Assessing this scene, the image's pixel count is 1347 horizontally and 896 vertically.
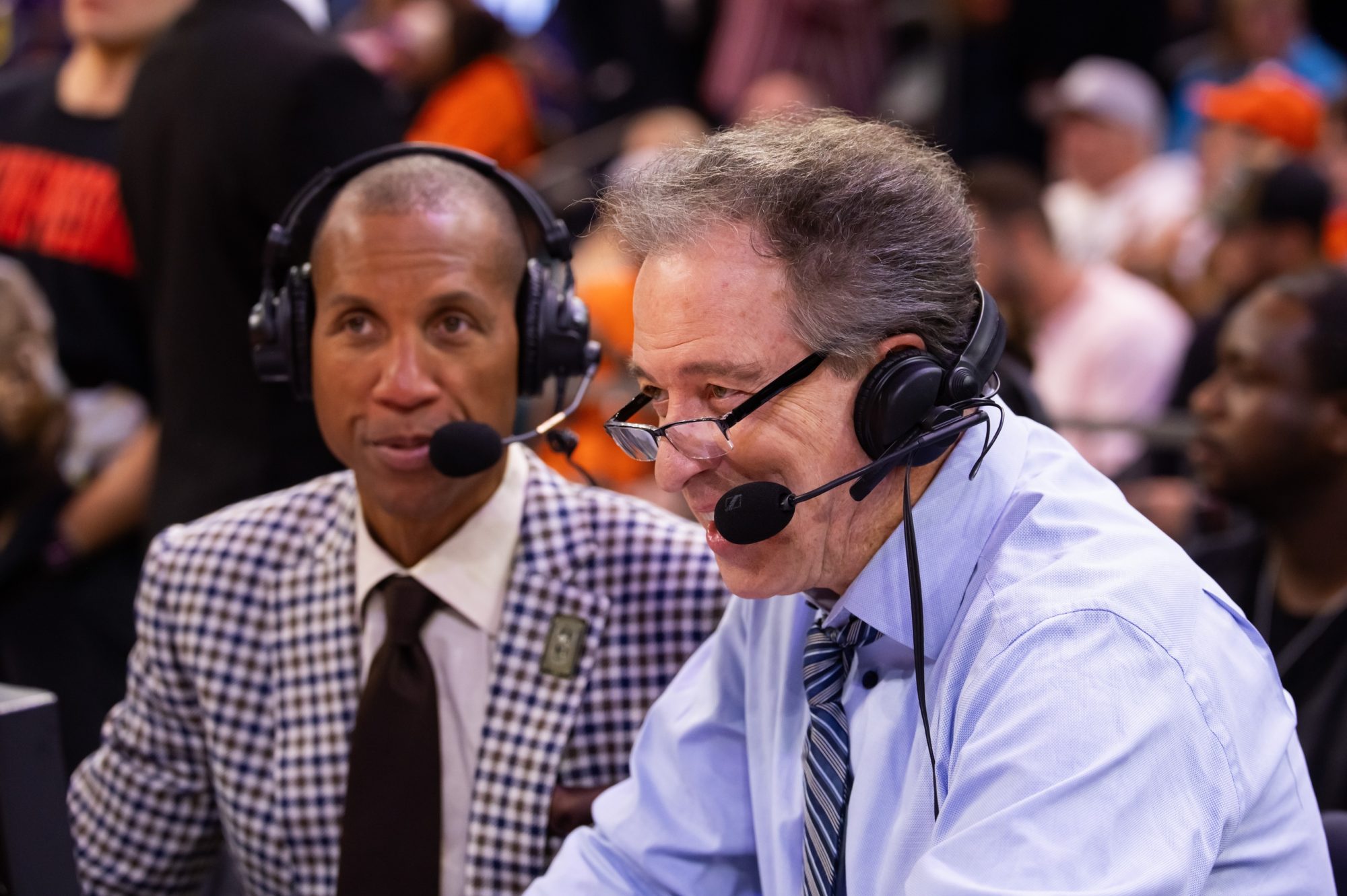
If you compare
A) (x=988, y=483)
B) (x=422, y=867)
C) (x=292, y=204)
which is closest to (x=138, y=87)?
(x=292, y=204)

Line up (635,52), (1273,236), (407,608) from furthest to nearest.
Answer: (635,52) < (1273,236) < (407,608)

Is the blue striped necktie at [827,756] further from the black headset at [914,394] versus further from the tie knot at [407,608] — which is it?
the tie knot at [407,608]

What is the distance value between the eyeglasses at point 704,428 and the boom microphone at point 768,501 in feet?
0.16

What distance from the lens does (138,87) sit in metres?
2.35

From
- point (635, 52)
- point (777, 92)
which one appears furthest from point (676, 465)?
point (635, 52)

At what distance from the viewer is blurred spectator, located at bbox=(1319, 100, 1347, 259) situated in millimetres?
4035

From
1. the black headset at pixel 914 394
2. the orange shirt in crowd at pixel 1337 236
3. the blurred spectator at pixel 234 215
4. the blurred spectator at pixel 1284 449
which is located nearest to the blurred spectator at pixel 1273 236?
the orange shirt in crowd at pixel 1337 236

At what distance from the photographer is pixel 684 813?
4.59ft

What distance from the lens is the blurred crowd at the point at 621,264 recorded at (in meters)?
2.21

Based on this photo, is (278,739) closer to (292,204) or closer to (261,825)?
(261,825)

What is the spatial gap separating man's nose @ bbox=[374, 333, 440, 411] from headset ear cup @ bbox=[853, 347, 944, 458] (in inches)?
21.9

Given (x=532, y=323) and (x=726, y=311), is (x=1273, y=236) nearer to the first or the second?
(x=532, y=323)

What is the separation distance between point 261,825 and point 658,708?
487mm

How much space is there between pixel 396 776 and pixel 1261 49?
437cm
